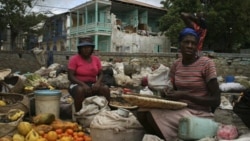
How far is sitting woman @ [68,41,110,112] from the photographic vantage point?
5.00m

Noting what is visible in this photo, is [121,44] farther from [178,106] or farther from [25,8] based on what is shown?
[178,106]

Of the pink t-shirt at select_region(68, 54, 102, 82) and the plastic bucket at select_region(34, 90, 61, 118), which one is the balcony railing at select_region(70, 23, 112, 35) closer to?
the pink t-shirt at select_region(68, 54, 102, 82)

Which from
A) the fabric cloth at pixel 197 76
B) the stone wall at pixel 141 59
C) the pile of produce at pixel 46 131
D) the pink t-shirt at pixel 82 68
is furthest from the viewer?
the stone wall at pixel 141 59

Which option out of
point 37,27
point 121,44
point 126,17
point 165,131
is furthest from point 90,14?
point 165,131

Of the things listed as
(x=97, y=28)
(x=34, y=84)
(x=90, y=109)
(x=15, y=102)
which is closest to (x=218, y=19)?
(x=97, y=28)

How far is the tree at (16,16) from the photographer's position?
1938cm

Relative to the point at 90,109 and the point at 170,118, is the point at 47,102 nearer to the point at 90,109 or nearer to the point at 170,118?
the point at 90,109

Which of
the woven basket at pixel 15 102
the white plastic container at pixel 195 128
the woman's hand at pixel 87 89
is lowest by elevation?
the woven basket at pixel 15 102

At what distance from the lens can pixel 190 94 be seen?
3582 millimetres

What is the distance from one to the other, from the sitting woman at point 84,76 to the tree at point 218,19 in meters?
16.6

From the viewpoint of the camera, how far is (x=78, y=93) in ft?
16.2

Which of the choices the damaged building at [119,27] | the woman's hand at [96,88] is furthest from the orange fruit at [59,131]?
the damaged building at [119,27]

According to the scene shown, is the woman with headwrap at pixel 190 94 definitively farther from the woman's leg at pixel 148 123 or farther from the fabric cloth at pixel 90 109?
the fabric cloth at pixel 90 109

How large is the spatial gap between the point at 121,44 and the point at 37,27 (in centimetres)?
657
